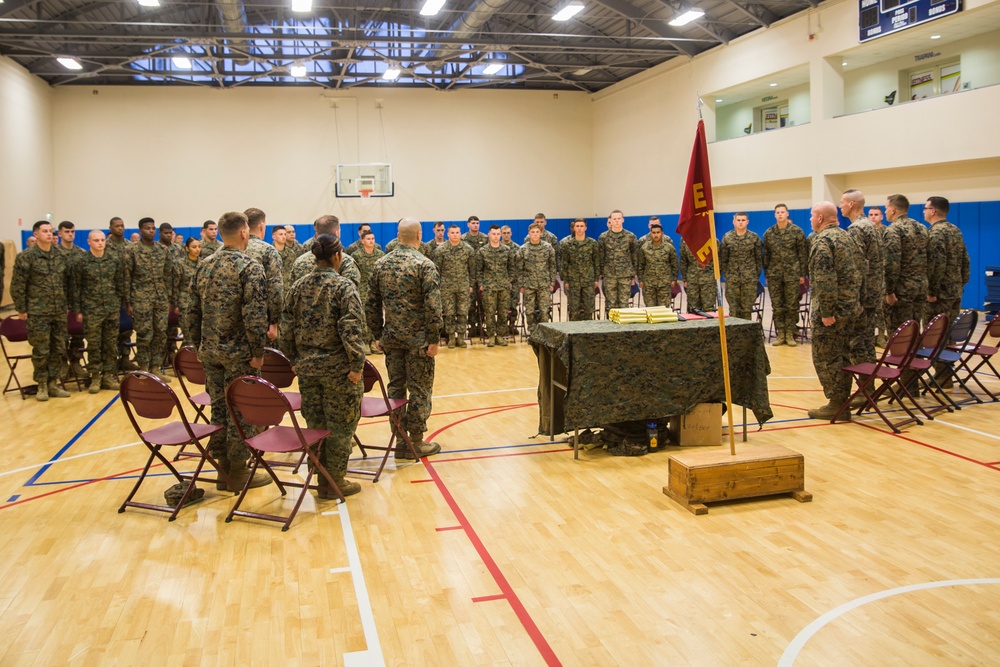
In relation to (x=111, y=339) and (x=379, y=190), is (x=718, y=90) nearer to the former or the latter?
(x=379, y=190)

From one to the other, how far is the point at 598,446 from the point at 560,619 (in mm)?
2824

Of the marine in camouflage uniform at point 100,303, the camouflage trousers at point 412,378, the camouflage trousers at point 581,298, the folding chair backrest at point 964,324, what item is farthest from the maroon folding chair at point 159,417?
the camouflage trousers at point 581,298

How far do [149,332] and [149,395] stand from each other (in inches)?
209

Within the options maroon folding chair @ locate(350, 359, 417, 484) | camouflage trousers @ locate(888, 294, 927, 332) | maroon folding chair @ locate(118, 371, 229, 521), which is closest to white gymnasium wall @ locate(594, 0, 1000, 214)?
camouflage trousers @ locate(888, 294, 927, 332)

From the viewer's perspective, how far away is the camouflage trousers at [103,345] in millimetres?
9078

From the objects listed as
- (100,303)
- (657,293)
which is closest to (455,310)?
(657,293)

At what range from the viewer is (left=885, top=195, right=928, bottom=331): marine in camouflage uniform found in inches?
308

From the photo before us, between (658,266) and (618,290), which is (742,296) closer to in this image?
(658,266)

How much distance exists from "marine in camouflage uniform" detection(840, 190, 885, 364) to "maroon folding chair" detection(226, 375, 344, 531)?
4858mm

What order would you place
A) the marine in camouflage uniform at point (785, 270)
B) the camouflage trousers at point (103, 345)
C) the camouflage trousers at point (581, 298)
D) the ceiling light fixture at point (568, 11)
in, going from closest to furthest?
1. the camouflage trousers at point (103, 345)
2. the marine in camouflage uniform at point (785, 270)
3. the camouflage trousers at point (581, 298)
4. the ceiling light fixture at point (568, 11)

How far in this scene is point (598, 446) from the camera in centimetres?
630

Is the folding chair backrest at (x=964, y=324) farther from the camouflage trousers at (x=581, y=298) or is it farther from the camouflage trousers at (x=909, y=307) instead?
the camouflage trousers at (x=581, y=298)

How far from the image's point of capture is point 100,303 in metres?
8.96

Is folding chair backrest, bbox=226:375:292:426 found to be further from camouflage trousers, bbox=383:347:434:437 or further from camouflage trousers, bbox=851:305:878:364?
camouflage trousers, bbox=851:305:878:364
